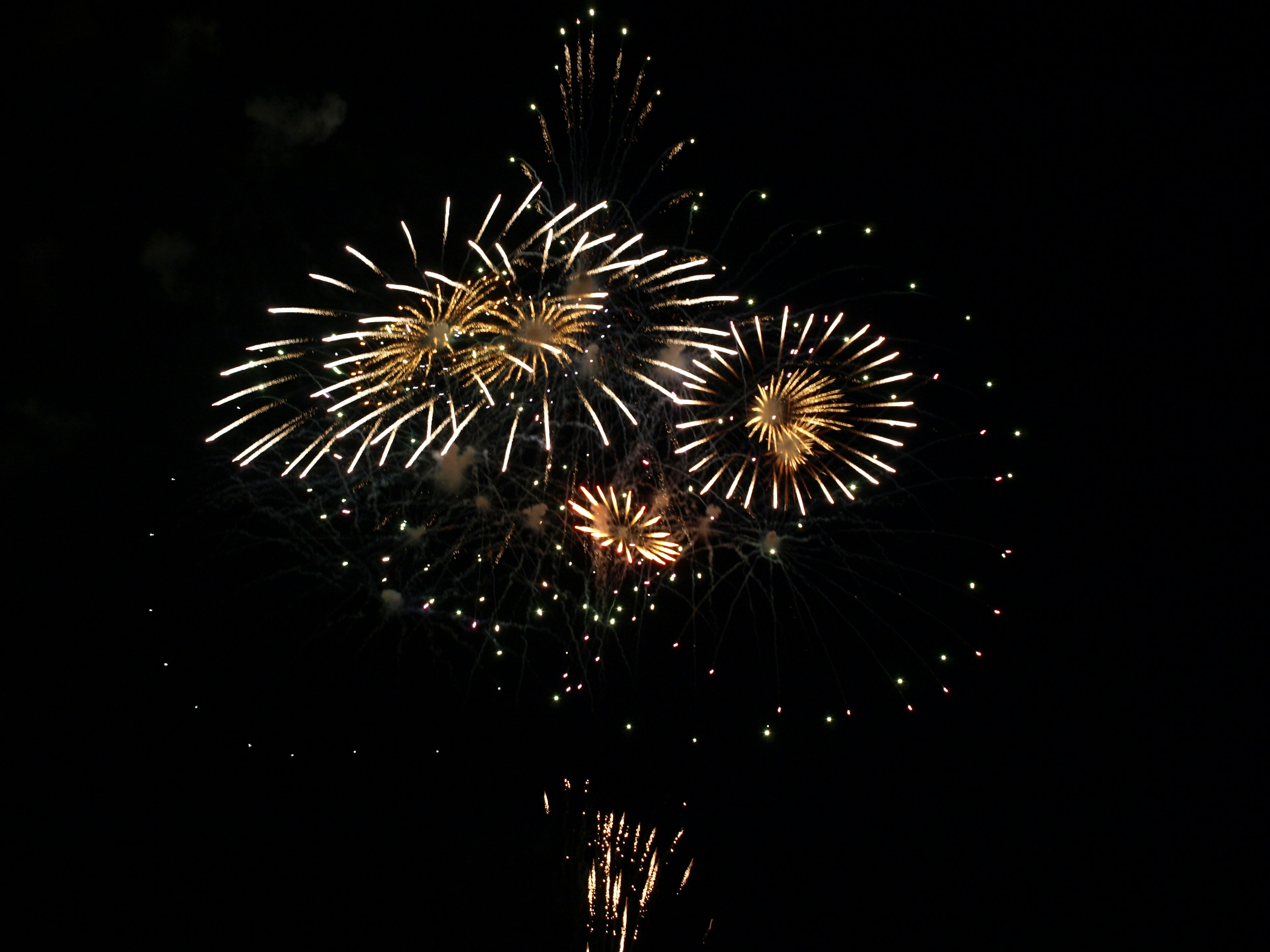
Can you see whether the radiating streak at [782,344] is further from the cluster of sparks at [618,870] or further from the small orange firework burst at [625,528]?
the cluster of sparks at [618,870]

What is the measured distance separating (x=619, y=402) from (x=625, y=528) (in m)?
0.99

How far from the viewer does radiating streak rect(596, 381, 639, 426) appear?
143 inches

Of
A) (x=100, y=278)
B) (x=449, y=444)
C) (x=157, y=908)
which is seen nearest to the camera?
(x=157, y=908)

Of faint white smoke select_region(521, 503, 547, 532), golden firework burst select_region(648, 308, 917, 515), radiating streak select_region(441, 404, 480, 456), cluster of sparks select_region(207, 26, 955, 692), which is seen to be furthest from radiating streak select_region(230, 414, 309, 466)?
golden firework burst select_region(648, 308, 917, 515)

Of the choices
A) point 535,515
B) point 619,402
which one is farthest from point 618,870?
point 619,402

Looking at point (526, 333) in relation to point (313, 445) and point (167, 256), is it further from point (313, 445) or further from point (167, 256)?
point (167, 256)

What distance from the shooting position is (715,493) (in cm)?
458

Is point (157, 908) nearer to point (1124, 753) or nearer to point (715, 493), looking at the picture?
point (715, 493)

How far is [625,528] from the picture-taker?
4.23 meters

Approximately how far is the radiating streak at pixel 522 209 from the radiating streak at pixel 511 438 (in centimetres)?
101

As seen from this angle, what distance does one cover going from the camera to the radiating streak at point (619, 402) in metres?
3.63

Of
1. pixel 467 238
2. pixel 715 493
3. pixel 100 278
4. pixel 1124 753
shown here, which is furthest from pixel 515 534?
pixel 1124 753

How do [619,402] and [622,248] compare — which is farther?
[619,402]

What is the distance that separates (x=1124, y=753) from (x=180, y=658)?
661cm
